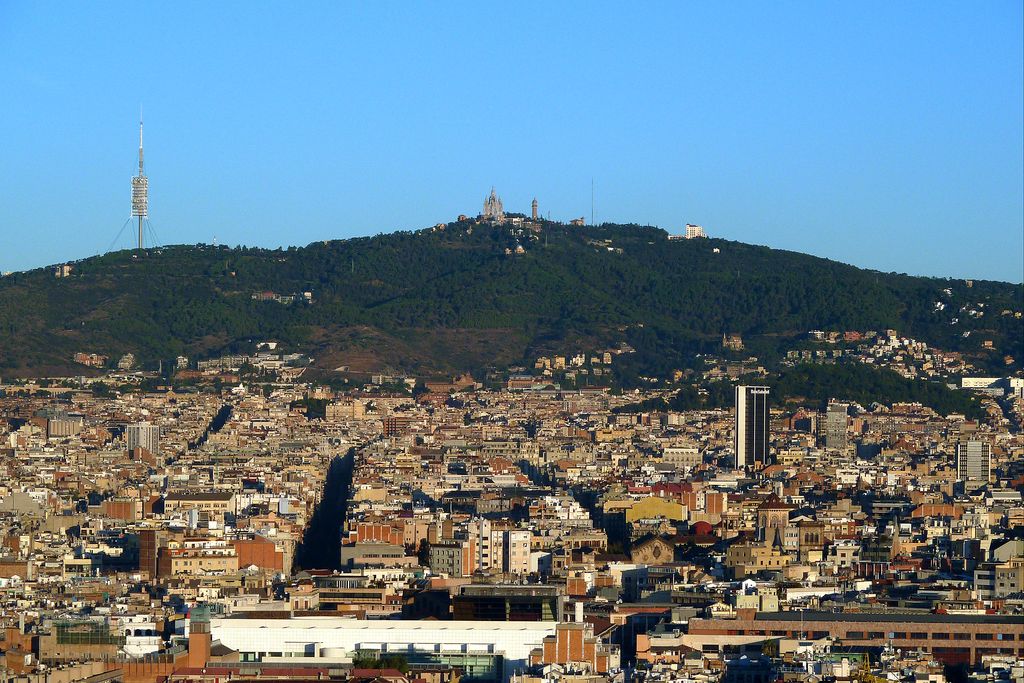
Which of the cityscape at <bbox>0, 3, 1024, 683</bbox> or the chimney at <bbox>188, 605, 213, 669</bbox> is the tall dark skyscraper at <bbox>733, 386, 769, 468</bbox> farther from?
the chimney at <bbox>188, 605, 213, 669</bbox>

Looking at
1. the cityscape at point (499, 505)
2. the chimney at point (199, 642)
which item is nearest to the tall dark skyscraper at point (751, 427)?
the cityscape at point (499, 505)

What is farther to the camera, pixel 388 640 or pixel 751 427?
pixel 751 427

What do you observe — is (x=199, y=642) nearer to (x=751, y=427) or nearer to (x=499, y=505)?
(x=499, y=505)

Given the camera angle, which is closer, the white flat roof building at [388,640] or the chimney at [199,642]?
the chimney at [199,642]

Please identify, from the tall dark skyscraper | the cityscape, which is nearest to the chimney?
the cityscape

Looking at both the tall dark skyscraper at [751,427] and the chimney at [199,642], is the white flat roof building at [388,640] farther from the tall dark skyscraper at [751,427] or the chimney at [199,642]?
the tall dark skyscraper at [751,427]

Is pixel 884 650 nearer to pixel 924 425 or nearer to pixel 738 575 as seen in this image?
pixel 738 575

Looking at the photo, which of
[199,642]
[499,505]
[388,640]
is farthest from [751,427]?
[199,642]
